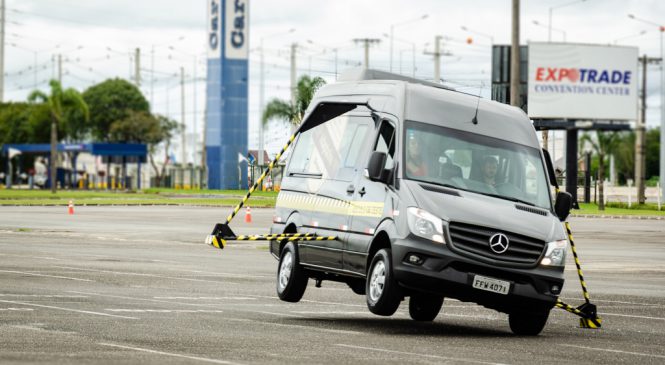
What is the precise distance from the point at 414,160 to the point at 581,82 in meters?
73.1

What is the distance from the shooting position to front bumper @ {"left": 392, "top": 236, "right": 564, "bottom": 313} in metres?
14.3

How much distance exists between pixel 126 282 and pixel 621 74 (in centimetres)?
7057

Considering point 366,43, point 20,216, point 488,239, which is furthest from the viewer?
point 366,43

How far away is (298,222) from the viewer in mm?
17141

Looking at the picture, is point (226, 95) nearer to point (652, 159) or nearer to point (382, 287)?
point (652, 159)

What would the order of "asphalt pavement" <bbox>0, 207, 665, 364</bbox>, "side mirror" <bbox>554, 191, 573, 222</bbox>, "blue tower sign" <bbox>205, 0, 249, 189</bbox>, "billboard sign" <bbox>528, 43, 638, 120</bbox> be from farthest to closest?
"blue tower sign" <bbox>205, 0, 249, 189</bbox>, "billboard sign" <bbox>528, 43, 638, 120</bbox>, "side mirror" <bbox>554, 191, 573, 222</bbox>, "asphalt pavement" <bbox>0, 207, 665, 364</bbox>

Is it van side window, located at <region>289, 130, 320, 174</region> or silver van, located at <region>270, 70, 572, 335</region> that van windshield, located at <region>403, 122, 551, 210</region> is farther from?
van side window, located at <region>289, 130, 320, 174</region>

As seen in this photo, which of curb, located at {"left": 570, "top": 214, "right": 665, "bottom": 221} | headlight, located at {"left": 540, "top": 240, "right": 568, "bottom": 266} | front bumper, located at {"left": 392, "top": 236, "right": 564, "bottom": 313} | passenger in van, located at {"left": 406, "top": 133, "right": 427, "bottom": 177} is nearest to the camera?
front bumper, located at {"left": 392, "top": 236, "right": 564, "bottom": 313}

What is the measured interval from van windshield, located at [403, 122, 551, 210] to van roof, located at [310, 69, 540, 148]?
11cm

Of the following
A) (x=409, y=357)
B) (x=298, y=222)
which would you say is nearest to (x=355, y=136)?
(x=298, y=222)

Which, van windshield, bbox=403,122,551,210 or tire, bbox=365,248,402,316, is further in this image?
van windshield, bbox=403,122,551,210

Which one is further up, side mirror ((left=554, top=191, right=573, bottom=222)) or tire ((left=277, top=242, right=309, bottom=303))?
side mirror ((left=554, top=191, right=573, bottom=222))

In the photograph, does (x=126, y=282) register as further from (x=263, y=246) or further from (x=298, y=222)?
(x=263, y=246)

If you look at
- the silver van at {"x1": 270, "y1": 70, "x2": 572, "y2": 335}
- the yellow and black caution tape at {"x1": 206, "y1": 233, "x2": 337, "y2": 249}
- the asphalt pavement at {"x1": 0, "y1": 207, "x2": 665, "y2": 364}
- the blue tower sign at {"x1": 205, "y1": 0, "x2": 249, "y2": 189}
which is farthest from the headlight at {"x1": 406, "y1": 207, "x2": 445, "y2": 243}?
the blue tower sign at {"x1": 205, "y1": 0, "x2": 249, "y2": 189}
